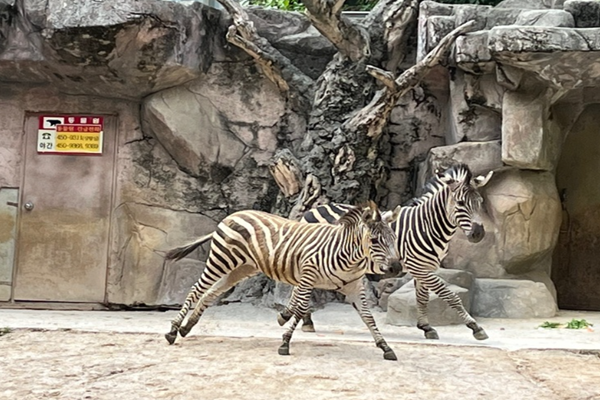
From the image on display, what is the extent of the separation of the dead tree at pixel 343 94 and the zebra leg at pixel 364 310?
2.21 metres

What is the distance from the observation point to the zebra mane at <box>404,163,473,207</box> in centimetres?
523

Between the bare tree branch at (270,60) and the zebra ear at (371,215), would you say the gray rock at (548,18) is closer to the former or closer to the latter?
the bare tree branch at (270,60)

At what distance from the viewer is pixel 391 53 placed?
7.27 m

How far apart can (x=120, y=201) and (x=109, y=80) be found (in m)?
1.29

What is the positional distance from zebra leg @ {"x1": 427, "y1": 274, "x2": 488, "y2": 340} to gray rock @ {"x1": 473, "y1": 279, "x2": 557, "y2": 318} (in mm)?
1207

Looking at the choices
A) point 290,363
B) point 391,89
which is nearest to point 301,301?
point 290,363

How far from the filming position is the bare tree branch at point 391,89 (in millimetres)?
6570

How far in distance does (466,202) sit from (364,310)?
1341 mm

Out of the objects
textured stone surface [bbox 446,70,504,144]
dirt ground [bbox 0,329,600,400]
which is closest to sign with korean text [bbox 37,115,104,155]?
dirt ground [bbox 0,329,600,400]

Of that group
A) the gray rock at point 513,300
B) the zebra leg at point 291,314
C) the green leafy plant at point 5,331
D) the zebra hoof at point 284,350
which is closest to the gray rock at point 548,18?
the gray rock at point 513,300

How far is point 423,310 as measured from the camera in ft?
17.5

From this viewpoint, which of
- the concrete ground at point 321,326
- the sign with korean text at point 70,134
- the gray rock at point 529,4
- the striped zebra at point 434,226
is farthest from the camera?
the sign with korean text at point 70,134

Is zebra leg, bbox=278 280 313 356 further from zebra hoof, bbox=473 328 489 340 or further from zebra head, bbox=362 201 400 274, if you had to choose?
zebra hoof, bbox=473 328 489 340

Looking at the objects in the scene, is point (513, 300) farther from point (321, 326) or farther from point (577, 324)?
point (321, 326)
